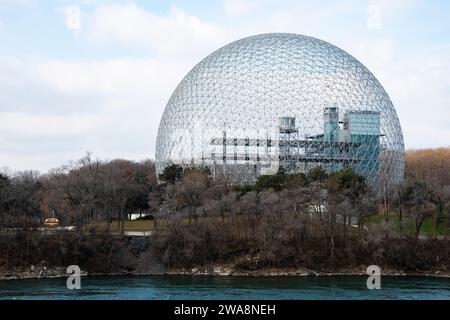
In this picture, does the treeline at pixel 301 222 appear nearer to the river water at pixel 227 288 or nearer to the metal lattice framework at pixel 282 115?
the river water at pixel 227 288

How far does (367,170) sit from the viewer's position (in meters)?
64.5

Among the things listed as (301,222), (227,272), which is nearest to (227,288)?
(227,272)

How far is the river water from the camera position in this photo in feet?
99.8

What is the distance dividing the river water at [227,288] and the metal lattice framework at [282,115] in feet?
73.9

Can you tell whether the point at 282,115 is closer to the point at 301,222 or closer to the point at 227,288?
the point at 301,222

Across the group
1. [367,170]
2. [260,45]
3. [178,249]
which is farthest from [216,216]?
[260,45]

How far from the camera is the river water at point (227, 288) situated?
99.8 ft

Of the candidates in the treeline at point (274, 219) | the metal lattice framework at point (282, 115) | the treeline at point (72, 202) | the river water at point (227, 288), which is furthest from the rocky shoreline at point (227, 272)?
the metal lattice framework at point (282, 115)

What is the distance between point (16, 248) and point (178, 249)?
10978mm

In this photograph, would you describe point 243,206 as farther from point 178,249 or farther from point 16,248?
point 16,248

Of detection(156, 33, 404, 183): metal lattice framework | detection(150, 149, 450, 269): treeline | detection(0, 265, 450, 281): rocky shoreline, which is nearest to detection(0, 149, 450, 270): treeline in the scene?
detection(150, 149, 450, 269): treeline

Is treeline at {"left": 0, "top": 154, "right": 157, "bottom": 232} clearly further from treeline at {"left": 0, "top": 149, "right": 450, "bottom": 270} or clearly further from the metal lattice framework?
the metal lattice framework

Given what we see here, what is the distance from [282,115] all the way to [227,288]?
2997 centimetres

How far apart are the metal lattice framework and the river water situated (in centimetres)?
2253
